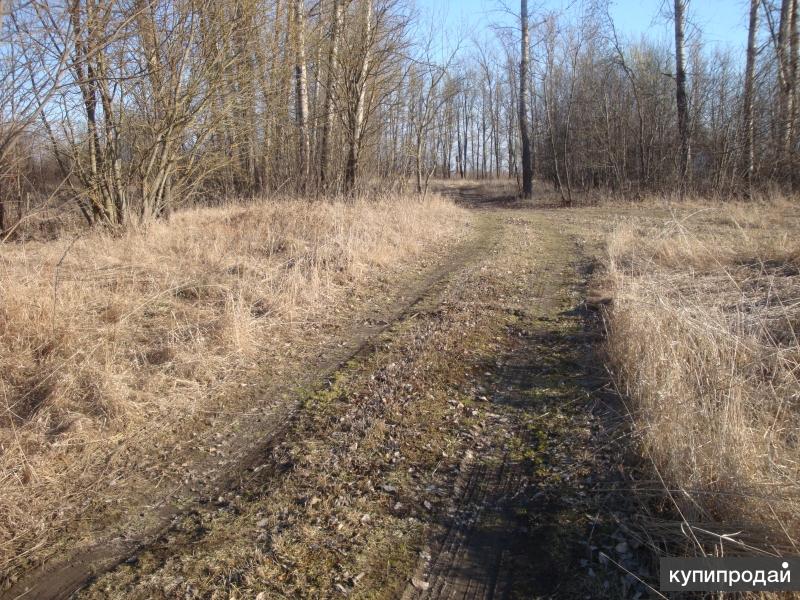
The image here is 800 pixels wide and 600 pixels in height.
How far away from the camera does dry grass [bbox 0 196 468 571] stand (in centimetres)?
309

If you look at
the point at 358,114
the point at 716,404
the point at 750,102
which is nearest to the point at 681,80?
the point at 750,102

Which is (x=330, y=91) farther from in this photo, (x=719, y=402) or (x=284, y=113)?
(x=719, y=402)

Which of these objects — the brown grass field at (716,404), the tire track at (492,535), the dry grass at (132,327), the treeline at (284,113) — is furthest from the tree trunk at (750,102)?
the tire track at (492,535)

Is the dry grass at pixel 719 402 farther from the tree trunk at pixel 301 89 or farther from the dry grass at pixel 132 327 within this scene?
the tree trunk at pixel 301 89

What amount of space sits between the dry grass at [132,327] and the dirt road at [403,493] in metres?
0.65

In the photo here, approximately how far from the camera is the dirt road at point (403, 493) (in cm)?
229

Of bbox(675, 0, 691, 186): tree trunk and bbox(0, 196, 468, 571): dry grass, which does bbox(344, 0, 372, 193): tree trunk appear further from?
bbox(675, 0, 691, 186): tree trunk

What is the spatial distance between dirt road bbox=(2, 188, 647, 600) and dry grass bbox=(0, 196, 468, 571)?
0.65 m

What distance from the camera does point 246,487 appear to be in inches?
117

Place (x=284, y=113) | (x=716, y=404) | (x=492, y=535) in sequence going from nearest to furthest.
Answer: (x=492, y=535) → (x=716, y=404) → (x=284, y=113)

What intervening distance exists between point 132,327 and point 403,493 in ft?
11.4

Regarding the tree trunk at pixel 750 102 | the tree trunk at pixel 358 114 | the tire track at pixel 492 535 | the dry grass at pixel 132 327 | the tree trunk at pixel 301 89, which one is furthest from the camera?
the tree trunk at pixel 750 102

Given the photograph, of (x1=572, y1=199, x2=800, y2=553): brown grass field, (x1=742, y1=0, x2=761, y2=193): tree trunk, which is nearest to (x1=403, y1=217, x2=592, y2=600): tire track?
(x1=572, y1=199, x2=800, y2=553): brown grass field

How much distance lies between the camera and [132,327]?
16.3ft
